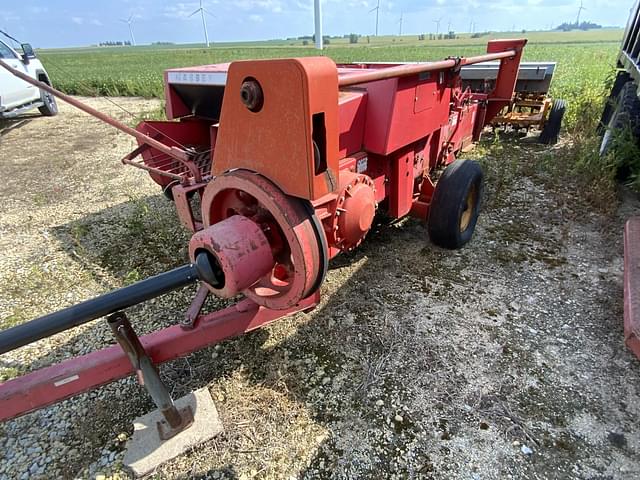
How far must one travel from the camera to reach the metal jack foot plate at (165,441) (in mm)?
1911

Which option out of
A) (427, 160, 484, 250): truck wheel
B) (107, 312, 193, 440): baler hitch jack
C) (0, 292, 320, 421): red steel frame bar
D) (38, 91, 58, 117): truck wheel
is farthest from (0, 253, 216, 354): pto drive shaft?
(38, 91, 58, 117): truck wheel

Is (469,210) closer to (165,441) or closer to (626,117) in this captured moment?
(626,117)

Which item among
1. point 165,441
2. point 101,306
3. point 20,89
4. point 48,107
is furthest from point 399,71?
point 48,107

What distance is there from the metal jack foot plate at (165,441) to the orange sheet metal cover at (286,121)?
131 cm

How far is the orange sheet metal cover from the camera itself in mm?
1482

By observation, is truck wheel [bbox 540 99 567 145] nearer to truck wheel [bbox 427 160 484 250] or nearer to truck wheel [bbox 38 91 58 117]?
truck wheel [bbox 427 160 484 250]

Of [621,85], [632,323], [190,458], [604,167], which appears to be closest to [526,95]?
[621,85]

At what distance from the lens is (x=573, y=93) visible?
Answer: 25.6 feet

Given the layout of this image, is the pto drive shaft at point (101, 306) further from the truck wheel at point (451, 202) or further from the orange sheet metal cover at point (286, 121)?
the truck wheel at point (451, 202)

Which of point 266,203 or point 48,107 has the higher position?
point 266,203

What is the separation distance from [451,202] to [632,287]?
1.24 metres

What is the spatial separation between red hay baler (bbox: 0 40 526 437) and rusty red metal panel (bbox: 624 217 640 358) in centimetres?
153

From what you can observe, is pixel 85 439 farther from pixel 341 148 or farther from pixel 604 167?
pixel 604 167

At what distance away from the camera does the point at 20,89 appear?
773cm
